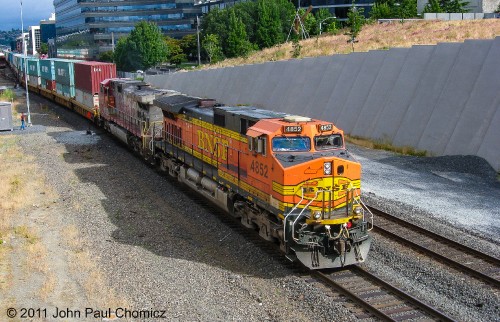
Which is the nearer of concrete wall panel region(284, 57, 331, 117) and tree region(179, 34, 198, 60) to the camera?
concrete wall panel region(284, 57, 331, 117)

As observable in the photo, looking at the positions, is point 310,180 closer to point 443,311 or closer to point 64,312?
point 443,311

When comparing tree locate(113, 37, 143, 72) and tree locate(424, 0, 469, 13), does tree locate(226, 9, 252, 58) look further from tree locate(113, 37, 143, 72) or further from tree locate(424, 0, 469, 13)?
tree locate(424, 0, 469, 13)

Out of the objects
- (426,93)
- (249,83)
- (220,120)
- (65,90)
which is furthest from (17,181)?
(249,83)

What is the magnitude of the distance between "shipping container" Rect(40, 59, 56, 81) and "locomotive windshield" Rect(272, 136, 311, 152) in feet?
145

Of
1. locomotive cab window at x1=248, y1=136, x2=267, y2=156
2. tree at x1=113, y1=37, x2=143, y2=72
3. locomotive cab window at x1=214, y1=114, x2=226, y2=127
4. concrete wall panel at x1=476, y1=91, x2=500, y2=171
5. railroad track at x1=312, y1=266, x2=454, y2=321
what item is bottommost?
railroad track at x1=312, y1=266, x2=454, y2=321

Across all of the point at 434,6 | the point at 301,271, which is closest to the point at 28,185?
the point at 301,271

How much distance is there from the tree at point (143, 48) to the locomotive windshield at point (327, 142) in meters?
81.0

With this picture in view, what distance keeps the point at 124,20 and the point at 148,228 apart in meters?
142

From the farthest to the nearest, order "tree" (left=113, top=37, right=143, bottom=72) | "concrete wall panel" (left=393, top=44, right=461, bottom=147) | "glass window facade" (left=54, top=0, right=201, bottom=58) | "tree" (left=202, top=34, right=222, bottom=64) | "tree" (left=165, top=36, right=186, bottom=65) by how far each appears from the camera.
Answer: "glass window facade" (left=54, top=0, right=201, bottom=58), "tree" (left=165, top=36, right=186, bottom=65), "tree" (left=113, top=37, right=143, bottom=72), "tree" (left=202, top=34, right=222, bottom=64), "concrete wall panel" (left=393, top=44, right=461, bottom=147)

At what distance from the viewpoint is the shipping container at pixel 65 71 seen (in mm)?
46078

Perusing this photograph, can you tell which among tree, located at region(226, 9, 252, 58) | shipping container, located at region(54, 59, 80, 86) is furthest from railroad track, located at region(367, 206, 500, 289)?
tree, located at region(226, 9, 252, 58)

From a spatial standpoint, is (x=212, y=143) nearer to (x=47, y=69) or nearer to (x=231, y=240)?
(x=231, y=240)

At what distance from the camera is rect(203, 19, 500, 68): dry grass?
4214 cm

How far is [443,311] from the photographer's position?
11883mm
